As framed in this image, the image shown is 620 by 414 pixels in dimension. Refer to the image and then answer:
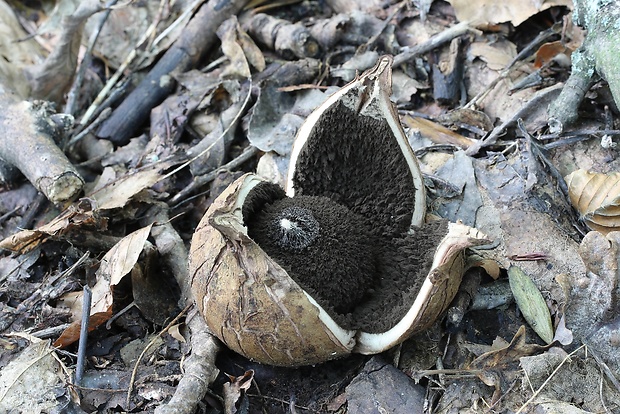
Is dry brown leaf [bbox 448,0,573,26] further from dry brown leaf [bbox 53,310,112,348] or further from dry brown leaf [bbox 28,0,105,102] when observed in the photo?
dry brown leaf [bbox 53,310,112,348]

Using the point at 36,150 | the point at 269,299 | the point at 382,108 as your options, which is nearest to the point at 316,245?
the point at 269,299

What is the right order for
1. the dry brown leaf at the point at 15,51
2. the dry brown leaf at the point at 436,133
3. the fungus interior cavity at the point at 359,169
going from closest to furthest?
the fungus interior cavity at the point at 359,169, the dry brown leaf at the point at 436,133, the dry brown leaf at the point at 15,51

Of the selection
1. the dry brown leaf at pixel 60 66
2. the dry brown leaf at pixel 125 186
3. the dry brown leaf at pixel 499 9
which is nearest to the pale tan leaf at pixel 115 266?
the dry brown leaf at pixel 125 186

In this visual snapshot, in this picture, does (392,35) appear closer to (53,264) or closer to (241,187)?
(241,187)

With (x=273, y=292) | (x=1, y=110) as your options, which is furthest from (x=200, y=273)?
(x=1, y=110)

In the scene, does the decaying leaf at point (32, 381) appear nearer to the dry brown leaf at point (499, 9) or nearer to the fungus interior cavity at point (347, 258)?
the fungus interior cavity at point (347, 258)

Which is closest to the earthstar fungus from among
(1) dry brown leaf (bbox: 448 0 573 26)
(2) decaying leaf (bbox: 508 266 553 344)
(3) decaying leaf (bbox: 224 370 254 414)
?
(3) decaying leaf (bbox: 224 370 254 414)
